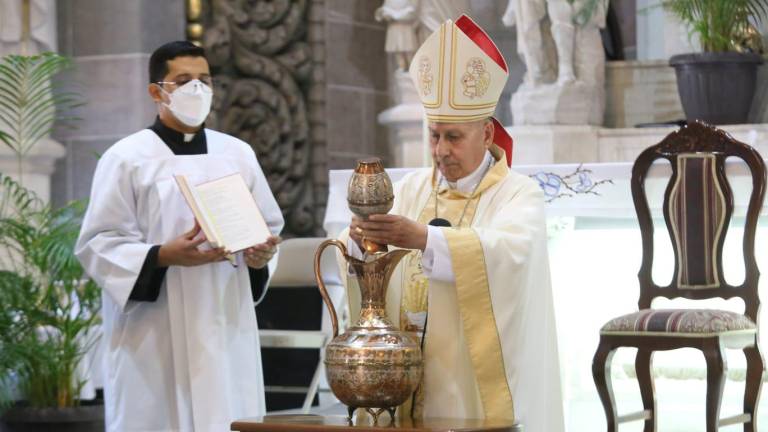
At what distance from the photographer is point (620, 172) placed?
250 inches

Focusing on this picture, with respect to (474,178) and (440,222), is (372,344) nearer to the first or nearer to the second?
(440,222)

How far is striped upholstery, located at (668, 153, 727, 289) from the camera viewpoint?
223 inches

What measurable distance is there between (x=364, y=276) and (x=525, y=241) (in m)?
0.49

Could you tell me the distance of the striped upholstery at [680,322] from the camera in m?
5.31

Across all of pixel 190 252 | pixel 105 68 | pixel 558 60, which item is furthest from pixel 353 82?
pixel 190 252

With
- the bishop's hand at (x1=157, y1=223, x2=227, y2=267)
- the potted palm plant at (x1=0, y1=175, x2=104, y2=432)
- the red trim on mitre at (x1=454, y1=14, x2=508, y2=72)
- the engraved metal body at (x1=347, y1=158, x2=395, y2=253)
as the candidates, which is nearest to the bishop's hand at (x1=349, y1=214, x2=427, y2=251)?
the engraved metal body at (x1=347, y1=158, x2=395, y2=253)

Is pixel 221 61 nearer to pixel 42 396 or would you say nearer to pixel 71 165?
pixel 71 165

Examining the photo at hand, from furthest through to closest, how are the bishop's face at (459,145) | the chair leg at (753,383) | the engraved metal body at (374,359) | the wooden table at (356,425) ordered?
the chair leg at (753,383)
the bishop's face at (459,145)
the engraved metal body at (374,359)
the wooden table at (356,425)

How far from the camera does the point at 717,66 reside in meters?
7.45

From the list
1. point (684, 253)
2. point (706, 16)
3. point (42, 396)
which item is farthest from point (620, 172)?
point (42, 396)

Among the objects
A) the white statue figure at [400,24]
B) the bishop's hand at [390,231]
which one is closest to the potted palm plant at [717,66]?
the white statue figure at [400,24]

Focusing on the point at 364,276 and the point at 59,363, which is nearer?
the point at 364,276

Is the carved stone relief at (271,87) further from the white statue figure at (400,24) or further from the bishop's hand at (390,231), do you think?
the bishop's hand at (390,231)

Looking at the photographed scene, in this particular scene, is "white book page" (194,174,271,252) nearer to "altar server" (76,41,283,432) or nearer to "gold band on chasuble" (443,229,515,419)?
"altar server" (76,41,283,432)
